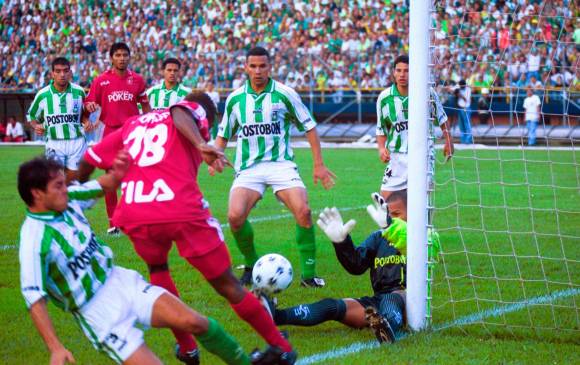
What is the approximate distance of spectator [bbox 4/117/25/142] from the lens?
30.0 metres

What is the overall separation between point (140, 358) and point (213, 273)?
2.65 feet

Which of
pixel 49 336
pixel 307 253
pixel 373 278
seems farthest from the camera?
pixel 307 253

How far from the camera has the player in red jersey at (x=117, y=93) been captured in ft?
38.5

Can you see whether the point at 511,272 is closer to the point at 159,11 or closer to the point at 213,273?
the point at 213,273

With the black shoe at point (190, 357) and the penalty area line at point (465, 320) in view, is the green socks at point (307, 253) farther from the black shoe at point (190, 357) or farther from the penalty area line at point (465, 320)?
the black shoe at point (190, 357)

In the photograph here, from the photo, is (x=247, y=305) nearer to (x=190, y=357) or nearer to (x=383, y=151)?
(x=190, y=357)

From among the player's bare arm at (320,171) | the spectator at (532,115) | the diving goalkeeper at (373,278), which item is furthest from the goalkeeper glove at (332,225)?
the spectator at (532,115)

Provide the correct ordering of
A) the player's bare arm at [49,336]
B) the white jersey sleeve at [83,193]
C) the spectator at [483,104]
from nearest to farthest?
1. the player's bare arm at [49,336]
2. the white jersey sleeve at [83,193]
3. the spectator at [483,104]

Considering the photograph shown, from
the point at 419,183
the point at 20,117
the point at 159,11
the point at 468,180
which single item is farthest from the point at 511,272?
the point at 159,11

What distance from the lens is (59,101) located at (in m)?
12.0

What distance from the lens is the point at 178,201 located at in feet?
15.8

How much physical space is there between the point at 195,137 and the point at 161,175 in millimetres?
293

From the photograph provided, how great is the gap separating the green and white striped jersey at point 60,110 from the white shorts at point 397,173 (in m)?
4.98

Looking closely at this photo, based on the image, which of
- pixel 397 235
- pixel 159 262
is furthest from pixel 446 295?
pixel 159 262
